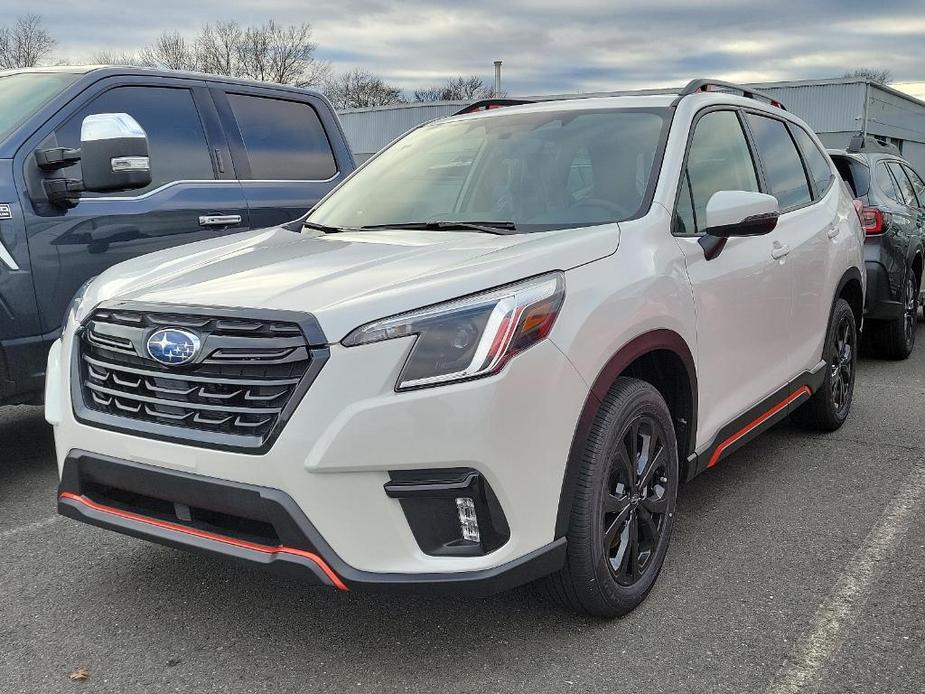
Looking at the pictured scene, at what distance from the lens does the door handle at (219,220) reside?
491 cm

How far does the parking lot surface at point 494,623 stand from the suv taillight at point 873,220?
3.35 meters

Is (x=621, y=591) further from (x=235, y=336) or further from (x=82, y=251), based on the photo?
(x=82, y=251)

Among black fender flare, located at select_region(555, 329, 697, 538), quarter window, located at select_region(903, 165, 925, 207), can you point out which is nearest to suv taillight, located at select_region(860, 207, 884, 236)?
quarter window, located at select_region(903, 165, 925, 207)

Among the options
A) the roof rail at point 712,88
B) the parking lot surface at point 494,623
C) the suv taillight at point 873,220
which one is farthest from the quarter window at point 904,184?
the parking lot surface at point 494,623

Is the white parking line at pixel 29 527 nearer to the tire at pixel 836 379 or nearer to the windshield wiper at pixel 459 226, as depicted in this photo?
the windshield wiper at pixel 459 226

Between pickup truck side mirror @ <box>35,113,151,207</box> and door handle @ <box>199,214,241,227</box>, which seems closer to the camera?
Result: pickup truck side mirror @ <box>35,113,151,207</box>

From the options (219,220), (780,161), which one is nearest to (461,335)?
(780,161)

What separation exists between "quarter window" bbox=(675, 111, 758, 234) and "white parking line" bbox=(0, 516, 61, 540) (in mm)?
2877

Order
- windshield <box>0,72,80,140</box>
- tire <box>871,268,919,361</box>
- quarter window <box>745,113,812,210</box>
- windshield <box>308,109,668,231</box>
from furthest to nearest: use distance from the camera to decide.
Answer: tire <box>871,268,919,361</box> → windshield <box>0,72,80,140</box> → quarter window <box>745,113,812,210</box> → windshield <box>308,109,668,231</box>

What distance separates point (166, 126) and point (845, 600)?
4.05 m

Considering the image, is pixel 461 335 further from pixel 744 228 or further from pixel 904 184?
pixel 904 184

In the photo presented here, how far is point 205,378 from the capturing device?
2.47 m

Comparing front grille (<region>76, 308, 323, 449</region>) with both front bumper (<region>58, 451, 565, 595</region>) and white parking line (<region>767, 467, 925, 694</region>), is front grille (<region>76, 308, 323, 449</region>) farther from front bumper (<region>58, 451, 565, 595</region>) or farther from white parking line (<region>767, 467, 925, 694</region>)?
white parking line (<region>767, 467, 925, 694</region>)

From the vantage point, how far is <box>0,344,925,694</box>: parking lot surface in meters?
2.64
